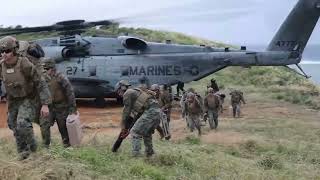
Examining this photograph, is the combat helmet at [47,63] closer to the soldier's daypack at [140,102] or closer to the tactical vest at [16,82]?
the soldier's daypack at [140,102]

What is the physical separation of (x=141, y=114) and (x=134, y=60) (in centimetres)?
1464

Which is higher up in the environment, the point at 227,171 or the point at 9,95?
the point at 9,95

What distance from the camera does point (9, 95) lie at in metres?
7.93

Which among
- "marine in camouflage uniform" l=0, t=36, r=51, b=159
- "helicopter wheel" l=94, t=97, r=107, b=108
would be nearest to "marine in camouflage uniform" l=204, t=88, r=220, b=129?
"helicopter wheel" l=94, t=97, r=107, b=108

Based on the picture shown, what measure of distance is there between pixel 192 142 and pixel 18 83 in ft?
23.3

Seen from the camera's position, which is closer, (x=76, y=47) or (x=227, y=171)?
(x=227, y=171)

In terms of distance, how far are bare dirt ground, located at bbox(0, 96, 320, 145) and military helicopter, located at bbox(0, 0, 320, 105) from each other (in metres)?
1.27

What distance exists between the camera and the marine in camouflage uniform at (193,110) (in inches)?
643

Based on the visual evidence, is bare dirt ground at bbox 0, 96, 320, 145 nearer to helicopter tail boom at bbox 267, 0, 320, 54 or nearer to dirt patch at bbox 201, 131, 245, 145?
dirt patch at bbox 201, 131, 245, 145

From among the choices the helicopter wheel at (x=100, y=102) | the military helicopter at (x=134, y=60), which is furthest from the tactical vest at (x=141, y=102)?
the helicopter wheel at (x=100, y=102)

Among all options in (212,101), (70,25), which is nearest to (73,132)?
(212,101)

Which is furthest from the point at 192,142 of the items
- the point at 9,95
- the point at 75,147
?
the point at 9,95

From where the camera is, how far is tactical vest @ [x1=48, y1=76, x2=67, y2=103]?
998 cm

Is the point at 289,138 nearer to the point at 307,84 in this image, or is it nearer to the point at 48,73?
the point at 48,73
